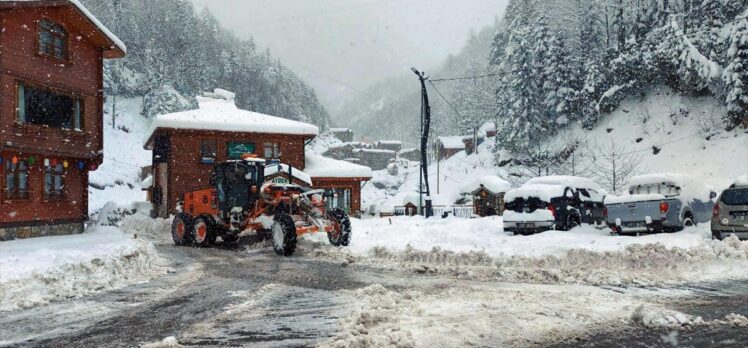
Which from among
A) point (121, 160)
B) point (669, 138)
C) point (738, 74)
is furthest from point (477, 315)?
point (121, 160)

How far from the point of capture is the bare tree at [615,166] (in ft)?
99.6

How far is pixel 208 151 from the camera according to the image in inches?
1123

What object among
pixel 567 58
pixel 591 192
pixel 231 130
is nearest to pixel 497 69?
pixel 567 58

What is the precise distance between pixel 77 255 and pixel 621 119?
141 feet

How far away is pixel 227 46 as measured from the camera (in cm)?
10906

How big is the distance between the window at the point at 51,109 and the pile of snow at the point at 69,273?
33.3 ft

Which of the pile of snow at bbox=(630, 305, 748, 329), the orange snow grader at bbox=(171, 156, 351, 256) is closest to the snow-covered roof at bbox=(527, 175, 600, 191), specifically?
the orange snow grader at bbox=(171, 156, 351, 256)

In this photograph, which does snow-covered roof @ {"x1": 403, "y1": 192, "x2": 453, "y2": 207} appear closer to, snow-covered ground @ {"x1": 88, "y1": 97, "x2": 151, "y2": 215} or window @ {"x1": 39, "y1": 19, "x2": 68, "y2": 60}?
snow-covered ground @ {"x1": 88, "y1": 97, "x2": 151, "y2": 215}

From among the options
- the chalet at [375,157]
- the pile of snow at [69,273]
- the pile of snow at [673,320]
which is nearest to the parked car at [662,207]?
the pile of snow at [673,320]

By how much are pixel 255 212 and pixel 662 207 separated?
10.3 m

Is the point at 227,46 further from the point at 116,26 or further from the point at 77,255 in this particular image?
Result: the point at 77,255

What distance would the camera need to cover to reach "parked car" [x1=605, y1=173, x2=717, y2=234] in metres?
12.7

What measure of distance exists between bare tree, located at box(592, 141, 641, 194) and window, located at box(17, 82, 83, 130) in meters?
25.9

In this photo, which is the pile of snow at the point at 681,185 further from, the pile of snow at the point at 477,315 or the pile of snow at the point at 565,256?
the pile of snow at the point at 477,315
